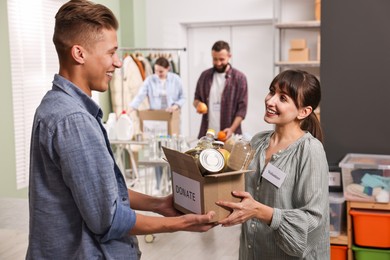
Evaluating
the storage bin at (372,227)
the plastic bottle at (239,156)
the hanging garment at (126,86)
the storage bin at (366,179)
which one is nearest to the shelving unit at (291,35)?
the hanging garment at (126,86)

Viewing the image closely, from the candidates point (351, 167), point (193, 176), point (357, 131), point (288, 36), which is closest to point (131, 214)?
point (193, 176)

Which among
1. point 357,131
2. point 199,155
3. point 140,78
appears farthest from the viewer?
point 140,78

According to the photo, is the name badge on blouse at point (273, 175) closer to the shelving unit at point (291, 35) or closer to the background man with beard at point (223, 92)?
the background man with beard at point (223, 92)

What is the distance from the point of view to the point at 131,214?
4.97 ft

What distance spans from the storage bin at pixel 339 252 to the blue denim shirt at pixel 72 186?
2.22 m

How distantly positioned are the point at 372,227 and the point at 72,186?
2471mm

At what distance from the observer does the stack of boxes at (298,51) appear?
6.59 meters

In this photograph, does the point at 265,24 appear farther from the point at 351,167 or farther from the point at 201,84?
the point at 351,167

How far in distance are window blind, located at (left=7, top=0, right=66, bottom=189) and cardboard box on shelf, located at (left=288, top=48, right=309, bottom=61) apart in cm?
283

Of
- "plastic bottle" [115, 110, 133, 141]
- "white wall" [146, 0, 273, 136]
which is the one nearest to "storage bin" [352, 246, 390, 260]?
"plastic bottle" [115, 110, 133, 141]

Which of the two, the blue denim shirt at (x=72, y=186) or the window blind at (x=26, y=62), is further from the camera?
the window blind at (x=26, y=62)

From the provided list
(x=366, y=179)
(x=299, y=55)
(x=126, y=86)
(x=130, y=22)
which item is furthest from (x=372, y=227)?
(x=130, y=22)

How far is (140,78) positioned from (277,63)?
5.74ft

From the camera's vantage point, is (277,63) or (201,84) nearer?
(201,84)
